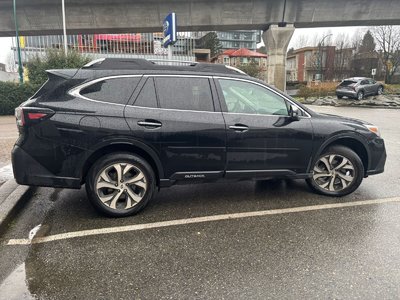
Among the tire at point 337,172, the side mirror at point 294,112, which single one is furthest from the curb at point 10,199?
the tire at point 337,172

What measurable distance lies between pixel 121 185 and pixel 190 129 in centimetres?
106

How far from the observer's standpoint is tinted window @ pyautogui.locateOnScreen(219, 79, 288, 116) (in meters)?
4.20

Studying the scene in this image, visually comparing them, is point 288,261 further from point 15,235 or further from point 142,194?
point 15,235

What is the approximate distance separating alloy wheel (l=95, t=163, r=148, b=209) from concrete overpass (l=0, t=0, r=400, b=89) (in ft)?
62.3

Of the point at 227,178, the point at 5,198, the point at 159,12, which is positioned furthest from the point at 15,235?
the point at 159,12

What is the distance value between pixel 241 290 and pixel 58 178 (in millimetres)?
2407

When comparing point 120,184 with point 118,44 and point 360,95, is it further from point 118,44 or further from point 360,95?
point 118,44

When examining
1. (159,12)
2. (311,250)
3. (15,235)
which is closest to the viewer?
(311,250)

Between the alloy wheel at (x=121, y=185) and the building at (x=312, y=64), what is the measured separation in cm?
6080

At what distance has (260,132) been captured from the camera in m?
4.14

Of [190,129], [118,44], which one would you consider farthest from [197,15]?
[118,44]

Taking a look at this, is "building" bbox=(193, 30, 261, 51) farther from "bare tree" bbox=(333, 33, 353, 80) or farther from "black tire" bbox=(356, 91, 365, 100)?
"black tire" bbox=(356, 91, 365, 100)

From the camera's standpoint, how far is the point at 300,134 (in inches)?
170

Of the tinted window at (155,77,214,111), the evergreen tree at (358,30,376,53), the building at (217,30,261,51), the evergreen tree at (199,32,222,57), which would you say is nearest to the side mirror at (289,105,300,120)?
the tinted window at (155,77,214,111)
